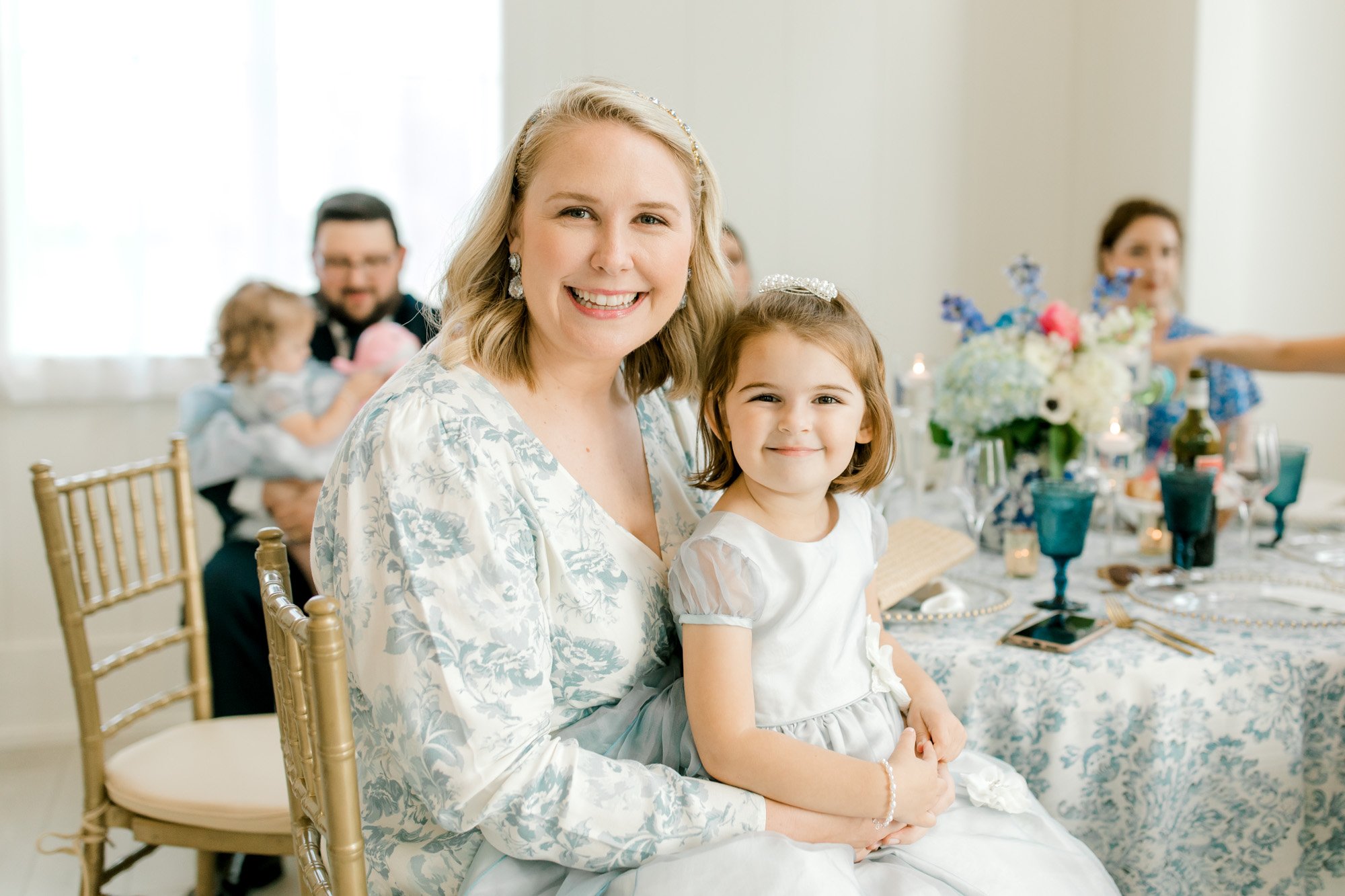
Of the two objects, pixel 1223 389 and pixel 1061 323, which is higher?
pixel 1061 323

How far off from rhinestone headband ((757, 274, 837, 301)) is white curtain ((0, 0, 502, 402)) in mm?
2299

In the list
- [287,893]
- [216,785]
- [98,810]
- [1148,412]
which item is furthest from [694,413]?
[1148,412]

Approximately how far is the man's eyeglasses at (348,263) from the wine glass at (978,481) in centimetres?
177

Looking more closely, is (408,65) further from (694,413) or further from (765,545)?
(765,545)

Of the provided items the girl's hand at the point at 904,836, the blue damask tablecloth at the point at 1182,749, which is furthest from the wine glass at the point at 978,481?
the girl's hand at the point at 904,836

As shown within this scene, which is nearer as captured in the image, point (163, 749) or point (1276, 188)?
point (163, 749)

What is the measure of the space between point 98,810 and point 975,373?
5.48 ft

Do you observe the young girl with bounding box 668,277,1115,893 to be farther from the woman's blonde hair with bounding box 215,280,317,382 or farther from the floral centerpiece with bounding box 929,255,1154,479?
the woman's blonde hair with bounding box 215,280,317,382

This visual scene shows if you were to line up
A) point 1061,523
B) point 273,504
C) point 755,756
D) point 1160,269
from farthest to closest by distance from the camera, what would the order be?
point 1160,269
point 273,504
point 1061,523
point 755,756

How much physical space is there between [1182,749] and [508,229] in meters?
1.10

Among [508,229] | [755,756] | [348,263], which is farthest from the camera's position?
[348,263]

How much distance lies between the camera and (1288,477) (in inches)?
80.4

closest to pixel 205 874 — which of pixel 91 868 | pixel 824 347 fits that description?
pixel 91 868

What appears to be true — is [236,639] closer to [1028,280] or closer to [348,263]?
[348,263]
